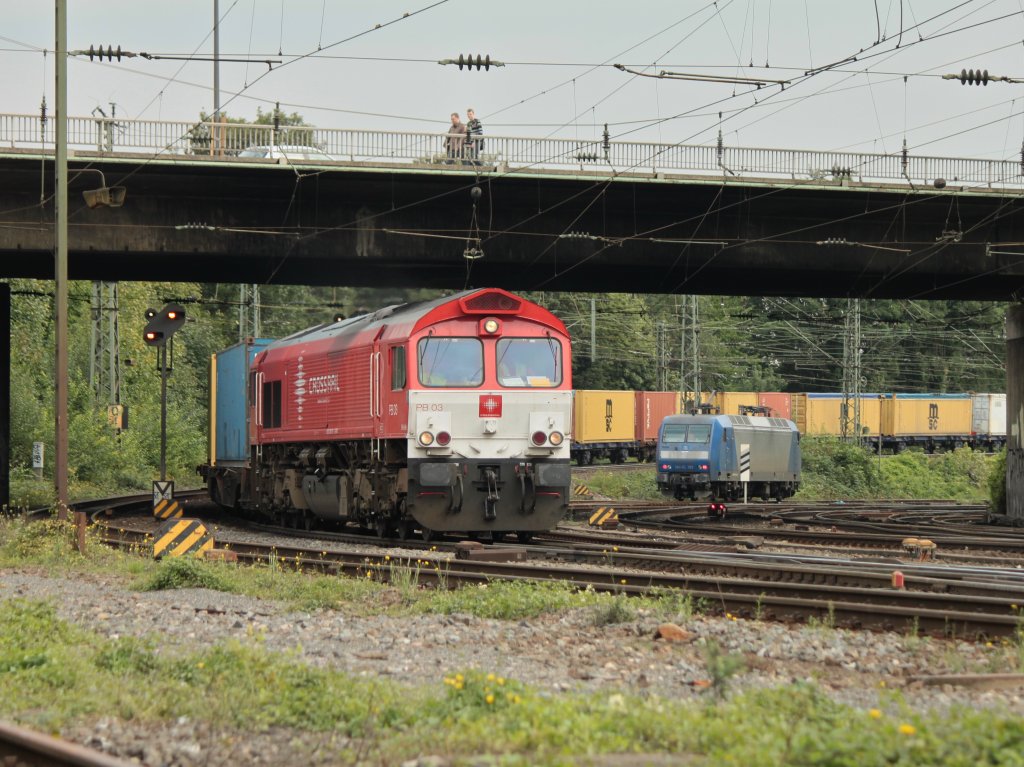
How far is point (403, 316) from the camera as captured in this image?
19766 millimetres

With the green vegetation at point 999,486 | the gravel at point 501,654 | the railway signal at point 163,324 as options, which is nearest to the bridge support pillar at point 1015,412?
the green vegetation at point 999,486

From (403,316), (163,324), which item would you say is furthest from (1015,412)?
(163,324)

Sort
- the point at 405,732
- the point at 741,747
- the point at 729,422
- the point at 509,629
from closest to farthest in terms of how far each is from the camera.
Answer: the point at 741,747 → the point at 405,732 → the point at 509,629 → the point at 729,422

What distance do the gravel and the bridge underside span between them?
1427 cm

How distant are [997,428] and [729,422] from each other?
124 ft

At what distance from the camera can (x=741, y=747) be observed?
5.90 meters

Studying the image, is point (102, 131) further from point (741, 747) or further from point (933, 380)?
point (933, 380)

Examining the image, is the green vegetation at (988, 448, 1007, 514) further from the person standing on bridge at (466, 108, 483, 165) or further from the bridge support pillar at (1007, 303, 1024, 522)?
the person standing on bridge at (466, 108, 483, 165)

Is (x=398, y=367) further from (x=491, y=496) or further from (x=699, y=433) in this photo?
(x=699, y=433)

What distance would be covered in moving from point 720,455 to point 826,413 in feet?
91.6

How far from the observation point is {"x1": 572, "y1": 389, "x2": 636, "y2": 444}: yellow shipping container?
56594mm

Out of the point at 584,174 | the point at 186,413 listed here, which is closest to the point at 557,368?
the point at 584,174

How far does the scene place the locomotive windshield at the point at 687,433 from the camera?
38031 mm

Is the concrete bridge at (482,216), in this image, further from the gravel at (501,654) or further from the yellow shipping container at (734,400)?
the yellow shipping container at (734,400)
